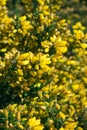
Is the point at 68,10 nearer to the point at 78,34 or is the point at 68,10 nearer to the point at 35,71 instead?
the point at 78,34

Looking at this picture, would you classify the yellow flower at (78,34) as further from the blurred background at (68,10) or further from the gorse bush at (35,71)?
the blurred background at (68,10)

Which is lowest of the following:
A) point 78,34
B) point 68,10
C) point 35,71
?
point 35,71

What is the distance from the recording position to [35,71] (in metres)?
3.85

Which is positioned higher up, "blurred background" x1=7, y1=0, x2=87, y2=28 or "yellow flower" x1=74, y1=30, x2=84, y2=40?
"blurred background" x1=7, y1=0, x2=87, y2=28

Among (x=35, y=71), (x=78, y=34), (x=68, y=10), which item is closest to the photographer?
(x=35, y=71)

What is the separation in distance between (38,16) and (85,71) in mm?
1410

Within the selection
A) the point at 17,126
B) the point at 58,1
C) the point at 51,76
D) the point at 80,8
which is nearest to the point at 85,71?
the point at 58,1

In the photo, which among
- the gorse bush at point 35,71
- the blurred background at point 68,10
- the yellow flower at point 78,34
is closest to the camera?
the gorse bush at point 35,71

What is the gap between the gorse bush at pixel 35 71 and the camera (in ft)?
12.2

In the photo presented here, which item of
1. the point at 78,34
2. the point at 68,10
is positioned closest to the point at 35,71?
the point at 78,34

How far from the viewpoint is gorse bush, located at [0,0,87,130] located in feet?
Answer: 12.2

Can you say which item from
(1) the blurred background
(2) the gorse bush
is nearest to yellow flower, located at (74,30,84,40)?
(2) the gorse bush

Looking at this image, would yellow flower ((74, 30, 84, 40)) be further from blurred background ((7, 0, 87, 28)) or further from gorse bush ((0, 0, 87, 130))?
blurred background ((7, 0, 87, 28))

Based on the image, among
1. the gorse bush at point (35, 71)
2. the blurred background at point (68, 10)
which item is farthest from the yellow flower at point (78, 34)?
the blurred background at point (68, 10)
